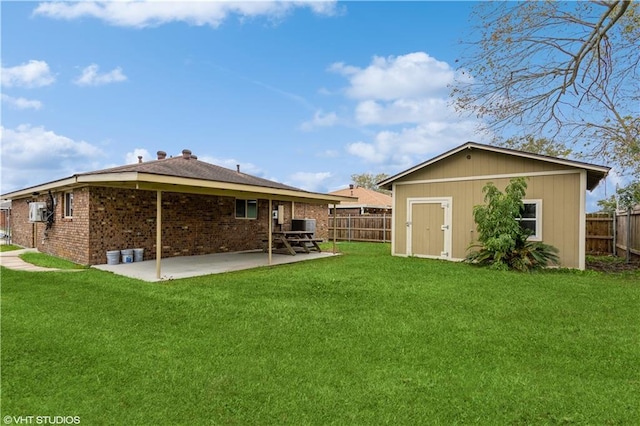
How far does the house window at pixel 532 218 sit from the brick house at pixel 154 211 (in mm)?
5702

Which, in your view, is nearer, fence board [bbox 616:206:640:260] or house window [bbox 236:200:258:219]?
fence board [bbox 616:206:640:260]

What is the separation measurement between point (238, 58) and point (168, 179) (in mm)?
7585

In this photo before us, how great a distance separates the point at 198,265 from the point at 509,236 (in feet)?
25.9

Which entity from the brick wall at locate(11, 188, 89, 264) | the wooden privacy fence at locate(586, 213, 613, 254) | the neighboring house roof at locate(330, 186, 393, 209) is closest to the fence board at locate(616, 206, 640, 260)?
the wooden privacy fence at locate(586, 213, 613, 254)

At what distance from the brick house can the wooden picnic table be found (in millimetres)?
1102

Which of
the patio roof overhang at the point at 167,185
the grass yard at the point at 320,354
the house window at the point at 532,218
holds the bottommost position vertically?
the grass yard at the point at 320,354

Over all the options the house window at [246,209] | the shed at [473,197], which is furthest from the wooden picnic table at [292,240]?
the shed at [473,197]

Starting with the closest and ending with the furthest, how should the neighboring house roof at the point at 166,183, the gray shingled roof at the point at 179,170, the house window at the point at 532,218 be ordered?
the neighboring house roof at the point at 166,183
the gray shingled roof at the point at 179,170
the house window at the point at 532,218

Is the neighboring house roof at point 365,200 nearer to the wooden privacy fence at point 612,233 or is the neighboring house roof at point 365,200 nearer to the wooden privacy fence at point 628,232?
the wooden privacy fence at point 612,233

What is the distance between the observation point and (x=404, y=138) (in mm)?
16766

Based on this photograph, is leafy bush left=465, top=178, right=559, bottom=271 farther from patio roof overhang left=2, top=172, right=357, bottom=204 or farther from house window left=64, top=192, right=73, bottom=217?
house window left=64, top=192, right=73, bottom=217

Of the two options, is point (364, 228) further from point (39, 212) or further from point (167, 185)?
point (39, 212)

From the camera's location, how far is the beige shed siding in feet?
30.8

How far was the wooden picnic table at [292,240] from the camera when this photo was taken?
12.1 m
